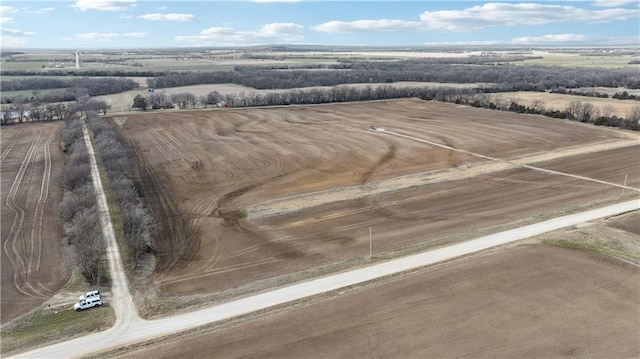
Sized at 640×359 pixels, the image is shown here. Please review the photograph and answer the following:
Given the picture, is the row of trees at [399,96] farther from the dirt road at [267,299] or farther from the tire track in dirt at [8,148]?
the dirt road at [267,299]

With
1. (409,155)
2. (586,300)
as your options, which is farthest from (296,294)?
(409,155)

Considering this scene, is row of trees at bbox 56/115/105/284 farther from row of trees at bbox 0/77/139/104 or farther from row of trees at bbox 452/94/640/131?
row of trees at bbox 452/94/640/131

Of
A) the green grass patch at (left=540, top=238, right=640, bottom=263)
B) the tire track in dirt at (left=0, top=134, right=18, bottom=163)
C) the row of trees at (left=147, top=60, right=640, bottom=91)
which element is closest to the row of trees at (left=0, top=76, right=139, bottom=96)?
the row of trees at (left=147, top=60, right=640, bottom=91)

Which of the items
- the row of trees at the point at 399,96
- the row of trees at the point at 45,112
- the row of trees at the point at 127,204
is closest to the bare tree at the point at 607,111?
the row of trees at the point at 399,96

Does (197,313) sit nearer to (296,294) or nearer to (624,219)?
(296,294)

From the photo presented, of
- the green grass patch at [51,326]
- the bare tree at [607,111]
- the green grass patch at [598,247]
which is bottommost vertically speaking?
the green grass patch at [51,326]

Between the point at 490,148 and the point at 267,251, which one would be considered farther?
the point at 490,148

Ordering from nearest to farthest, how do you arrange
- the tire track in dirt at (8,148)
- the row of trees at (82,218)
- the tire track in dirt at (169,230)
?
1. the row of trees at (82,218)
2. the tire track in dirt at (169,230)
3. the tire track in dirt at (8,148)
